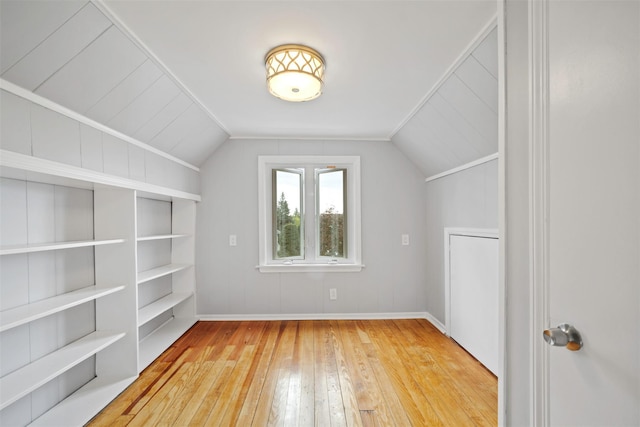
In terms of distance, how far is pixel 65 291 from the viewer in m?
1.93

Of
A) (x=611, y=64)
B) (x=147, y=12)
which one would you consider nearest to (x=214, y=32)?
(x=147, y=12)

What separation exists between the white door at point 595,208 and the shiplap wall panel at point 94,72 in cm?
191

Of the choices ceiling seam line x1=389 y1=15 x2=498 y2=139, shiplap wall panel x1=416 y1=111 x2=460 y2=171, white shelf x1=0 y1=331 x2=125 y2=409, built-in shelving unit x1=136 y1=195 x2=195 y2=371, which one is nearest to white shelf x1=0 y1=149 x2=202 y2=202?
built-in shelving unit x1=136 y1=195 x2=195 y2=371

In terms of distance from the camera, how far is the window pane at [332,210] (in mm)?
3676

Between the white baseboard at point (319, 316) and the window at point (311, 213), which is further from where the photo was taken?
the window at point (311, 213)

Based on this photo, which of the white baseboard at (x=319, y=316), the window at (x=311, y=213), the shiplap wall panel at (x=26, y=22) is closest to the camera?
the shiplap wall panel at (x=26, y=22)

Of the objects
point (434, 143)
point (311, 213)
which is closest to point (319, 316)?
point (311, 213)

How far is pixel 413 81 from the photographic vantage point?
2.11 m

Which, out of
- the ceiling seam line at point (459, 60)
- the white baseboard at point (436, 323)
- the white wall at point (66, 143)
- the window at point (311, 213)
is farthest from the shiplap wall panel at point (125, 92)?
the white baseboard at point (436, 323)

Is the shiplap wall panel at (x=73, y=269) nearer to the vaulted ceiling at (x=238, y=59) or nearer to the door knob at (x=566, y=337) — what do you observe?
the vaulted ceiling at (x=238, y=59)

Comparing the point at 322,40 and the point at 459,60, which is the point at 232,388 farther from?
the point at 459,60

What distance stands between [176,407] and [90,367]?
0.81 meters

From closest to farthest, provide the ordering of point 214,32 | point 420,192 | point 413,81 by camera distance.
Result: point 214,32 → point 413,81 → point 420,192

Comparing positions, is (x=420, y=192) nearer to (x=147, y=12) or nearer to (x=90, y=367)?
(x=147, y=12)
